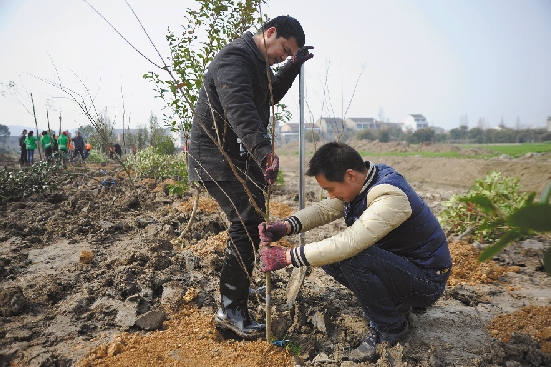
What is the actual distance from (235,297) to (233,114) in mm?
1124

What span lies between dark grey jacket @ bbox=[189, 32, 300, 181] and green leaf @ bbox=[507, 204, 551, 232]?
1474mm

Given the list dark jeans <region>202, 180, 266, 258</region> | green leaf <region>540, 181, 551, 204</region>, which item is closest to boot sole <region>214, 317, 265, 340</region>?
dark jeans <region>202, 180, 266, 258</region>

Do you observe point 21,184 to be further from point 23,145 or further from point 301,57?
point 23,145

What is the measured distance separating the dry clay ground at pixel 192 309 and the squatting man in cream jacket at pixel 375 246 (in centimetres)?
25

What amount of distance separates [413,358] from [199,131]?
187 cm

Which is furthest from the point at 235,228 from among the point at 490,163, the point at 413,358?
the point at 490,163

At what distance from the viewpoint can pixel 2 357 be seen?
2.19 metres

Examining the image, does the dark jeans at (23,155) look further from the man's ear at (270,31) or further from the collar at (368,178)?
the collar at (368,178)

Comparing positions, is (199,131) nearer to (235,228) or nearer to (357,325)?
(235,228)

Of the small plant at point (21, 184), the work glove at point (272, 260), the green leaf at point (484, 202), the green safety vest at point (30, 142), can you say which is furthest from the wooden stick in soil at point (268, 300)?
the green safety vest at point (30, 142)

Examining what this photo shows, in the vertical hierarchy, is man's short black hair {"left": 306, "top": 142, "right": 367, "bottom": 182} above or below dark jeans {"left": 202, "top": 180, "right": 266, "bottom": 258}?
above

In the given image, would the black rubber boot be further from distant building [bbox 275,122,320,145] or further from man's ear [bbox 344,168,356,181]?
distant building [bbox 275,122,320,145]

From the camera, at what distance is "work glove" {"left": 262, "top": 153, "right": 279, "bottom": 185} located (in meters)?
1.96

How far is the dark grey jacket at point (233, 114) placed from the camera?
6.85 feet
